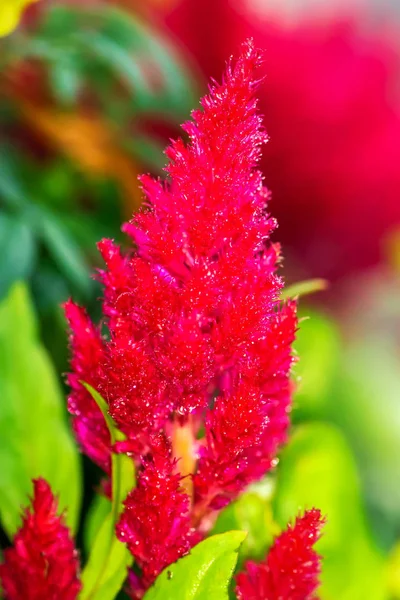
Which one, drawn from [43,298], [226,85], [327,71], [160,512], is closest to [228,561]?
[160,512]

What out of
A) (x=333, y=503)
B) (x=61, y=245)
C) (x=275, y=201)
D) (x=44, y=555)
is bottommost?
(x=44, y=555)

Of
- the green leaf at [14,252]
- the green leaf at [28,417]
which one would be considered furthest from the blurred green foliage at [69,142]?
the green leaf at [28,417]

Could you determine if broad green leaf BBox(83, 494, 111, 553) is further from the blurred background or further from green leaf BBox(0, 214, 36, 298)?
green leaf BBox(0, 214, 36, 298)

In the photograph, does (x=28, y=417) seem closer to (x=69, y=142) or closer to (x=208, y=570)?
(x=208, y=570)

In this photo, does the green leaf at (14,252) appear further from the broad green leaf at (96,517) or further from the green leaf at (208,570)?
the green leaf at (208,570)

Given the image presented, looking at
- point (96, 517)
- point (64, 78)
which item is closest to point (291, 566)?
point (96, 517)
